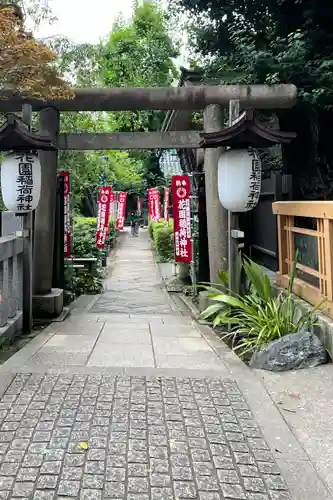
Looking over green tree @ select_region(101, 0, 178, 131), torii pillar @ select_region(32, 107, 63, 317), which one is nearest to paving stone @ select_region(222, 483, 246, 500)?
torii pillar @ select_region(32, 107, 63, 317)

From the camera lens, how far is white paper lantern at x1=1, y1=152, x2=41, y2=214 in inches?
283

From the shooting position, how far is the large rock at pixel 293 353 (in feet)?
17.4

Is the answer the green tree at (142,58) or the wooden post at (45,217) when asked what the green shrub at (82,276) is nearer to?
the wooden post at (45,217)

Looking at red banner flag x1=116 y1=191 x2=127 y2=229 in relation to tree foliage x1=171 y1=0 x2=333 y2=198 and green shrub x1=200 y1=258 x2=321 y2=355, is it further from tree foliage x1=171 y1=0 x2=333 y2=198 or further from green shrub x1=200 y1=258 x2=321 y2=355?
green shrub x1=200 y1=258 x2=321 y2=355

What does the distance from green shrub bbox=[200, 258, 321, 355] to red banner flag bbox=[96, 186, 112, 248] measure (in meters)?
10.3

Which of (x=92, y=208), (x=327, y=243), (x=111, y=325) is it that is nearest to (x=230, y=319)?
(x=327, y=243)

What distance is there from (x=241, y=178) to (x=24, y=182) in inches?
132

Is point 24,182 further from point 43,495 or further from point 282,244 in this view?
point 43,495

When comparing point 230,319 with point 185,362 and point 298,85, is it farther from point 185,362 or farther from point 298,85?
point 298,85

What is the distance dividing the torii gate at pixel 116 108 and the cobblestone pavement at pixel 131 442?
4.14 meters

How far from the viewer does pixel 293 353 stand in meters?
5.33

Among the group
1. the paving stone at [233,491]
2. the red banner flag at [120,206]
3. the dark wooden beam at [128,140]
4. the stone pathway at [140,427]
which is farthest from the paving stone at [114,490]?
the red banner flag at [120,206]

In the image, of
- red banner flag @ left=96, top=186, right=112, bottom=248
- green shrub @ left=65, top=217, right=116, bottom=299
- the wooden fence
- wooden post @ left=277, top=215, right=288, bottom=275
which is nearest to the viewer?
the wooden fence

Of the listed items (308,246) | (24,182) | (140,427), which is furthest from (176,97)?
(140,427)
